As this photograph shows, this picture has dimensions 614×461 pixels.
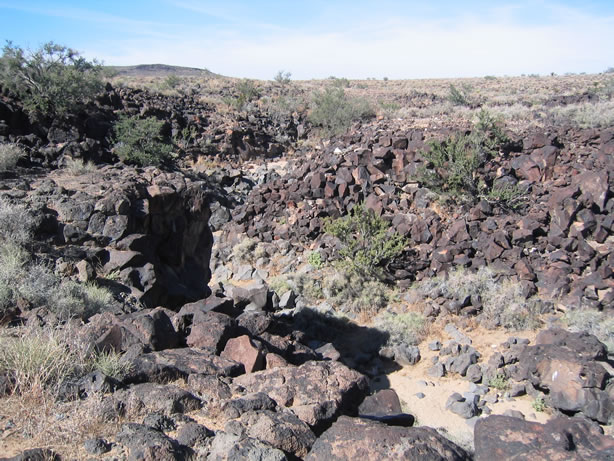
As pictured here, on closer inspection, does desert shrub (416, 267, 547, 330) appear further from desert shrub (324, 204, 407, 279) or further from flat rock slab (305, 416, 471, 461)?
flat rock slab (305, 416, 471, 461)

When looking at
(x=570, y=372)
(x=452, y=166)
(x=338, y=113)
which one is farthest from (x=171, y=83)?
(x=570, y=372)

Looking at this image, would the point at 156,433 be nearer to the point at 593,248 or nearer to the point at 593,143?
the point at 593,248

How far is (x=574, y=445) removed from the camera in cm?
288

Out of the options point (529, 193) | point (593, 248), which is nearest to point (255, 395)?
point (593, 248)

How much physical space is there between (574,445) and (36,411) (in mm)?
3487

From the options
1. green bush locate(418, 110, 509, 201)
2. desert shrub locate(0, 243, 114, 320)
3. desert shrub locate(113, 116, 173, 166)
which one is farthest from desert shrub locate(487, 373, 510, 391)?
desert shrub locate(113, 116, 173, 166)

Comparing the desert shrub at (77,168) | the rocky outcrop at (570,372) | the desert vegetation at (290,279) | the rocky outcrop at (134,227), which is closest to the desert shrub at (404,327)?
the desert vegetation at (290,279)

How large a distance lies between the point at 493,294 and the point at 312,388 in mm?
6370

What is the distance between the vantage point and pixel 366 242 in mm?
11492

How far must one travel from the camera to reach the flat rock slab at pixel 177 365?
161 inches

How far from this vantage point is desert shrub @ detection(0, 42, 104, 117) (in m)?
16.2

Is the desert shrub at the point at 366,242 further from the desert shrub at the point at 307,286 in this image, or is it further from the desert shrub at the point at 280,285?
the desert shrub at the point at 280,285

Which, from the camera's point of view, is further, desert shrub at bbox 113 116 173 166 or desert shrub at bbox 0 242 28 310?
desert shrub at bbox 113 116 173 166

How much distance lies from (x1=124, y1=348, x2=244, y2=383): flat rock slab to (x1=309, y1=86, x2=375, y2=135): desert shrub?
20.8m
